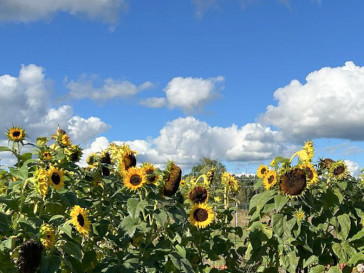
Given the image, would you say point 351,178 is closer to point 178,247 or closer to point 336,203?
point 336,203

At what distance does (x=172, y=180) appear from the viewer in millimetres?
3576

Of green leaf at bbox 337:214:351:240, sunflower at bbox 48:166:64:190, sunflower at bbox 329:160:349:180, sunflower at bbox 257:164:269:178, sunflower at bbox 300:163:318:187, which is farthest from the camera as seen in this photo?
sunflower at bbox 257:164:269:178

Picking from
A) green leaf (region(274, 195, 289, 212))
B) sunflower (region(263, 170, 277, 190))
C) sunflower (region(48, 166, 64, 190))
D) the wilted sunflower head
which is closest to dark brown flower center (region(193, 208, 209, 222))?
sunflower (region(263, 170, 277, 190))

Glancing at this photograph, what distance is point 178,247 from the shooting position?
370 centimetres

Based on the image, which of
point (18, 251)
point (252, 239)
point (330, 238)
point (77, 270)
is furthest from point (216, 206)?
point (18, 251)

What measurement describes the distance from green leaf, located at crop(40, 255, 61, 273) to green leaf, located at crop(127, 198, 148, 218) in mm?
814

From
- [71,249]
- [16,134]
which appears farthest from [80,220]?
[16,134]

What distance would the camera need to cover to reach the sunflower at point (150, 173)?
3.68m

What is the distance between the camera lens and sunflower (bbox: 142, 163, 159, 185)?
3679 mm

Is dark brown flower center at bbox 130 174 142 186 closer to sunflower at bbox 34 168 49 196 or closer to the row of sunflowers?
Result: the row of sunflowers

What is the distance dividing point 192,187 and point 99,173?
870 millimetres

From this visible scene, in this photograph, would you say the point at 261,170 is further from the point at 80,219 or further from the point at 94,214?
the point at 80,219

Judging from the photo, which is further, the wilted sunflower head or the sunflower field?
the sunflower field

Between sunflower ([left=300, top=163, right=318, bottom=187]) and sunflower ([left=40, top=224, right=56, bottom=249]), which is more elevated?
sunflower ([left=300, top=163, right=318, bottom=187])
